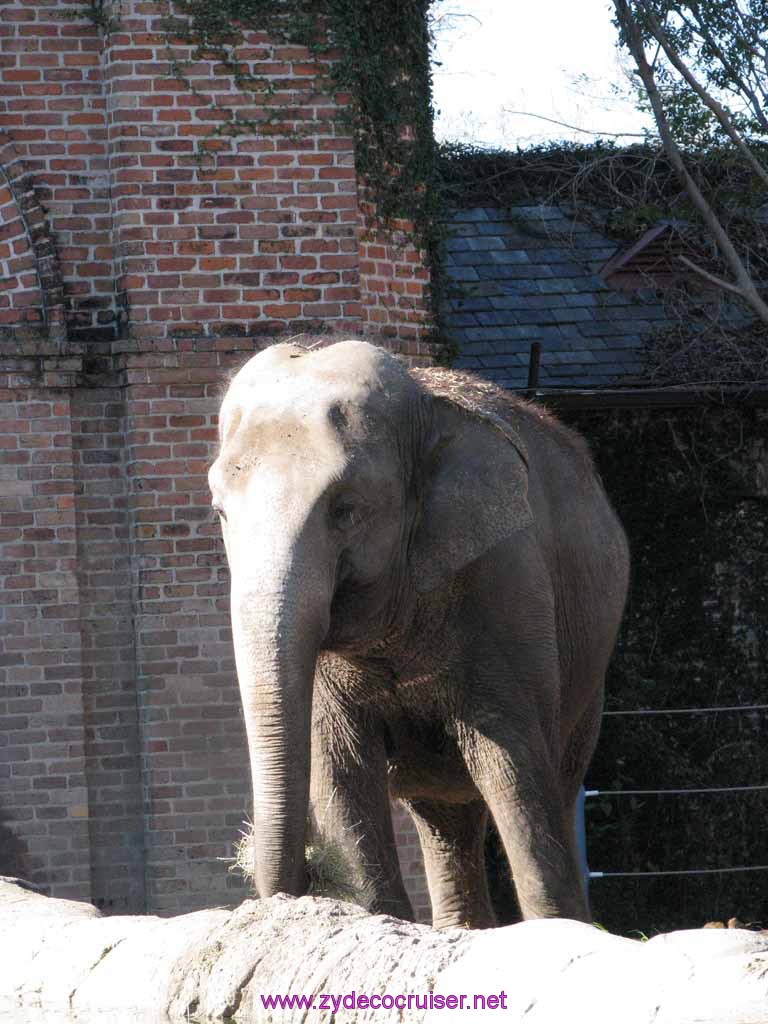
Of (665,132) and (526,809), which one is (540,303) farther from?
(526,809)

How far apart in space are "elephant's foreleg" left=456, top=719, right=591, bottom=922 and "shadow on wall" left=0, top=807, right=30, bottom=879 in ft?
10.5

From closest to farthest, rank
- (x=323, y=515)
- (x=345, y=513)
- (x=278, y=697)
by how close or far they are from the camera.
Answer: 1. (x=278, y=697)
2. (x=323, y=515)
3. (x=345, y=513)

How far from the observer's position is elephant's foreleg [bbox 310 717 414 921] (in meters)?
6.13

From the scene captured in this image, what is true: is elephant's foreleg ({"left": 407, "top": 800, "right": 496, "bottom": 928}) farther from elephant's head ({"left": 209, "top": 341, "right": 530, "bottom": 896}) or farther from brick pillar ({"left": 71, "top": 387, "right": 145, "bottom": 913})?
brick pillar ({"left": 71, "top": 387, "right": 145, "bottom": 913})

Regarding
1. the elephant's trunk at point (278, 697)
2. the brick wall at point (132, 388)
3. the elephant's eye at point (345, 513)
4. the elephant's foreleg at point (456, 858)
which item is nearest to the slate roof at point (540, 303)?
the brick wall at point (132, 388)

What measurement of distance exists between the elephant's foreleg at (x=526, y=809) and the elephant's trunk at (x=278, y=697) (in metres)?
1.16

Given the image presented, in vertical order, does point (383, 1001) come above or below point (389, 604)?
below

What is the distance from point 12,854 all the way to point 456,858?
2387mm

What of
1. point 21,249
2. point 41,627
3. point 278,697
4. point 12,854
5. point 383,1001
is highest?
point 21,249

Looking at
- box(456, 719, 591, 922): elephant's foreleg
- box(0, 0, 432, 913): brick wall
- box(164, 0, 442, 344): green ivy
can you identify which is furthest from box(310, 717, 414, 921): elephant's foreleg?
box(164, 0, 442, 344): green ivy

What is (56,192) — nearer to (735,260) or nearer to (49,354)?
(49,354)

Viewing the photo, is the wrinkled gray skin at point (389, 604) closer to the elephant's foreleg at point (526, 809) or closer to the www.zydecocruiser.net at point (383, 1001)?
the elephant's foreleg at point (526, 809)

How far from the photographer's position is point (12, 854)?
848 centimetres

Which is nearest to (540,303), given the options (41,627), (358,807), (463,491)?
(41,627)
